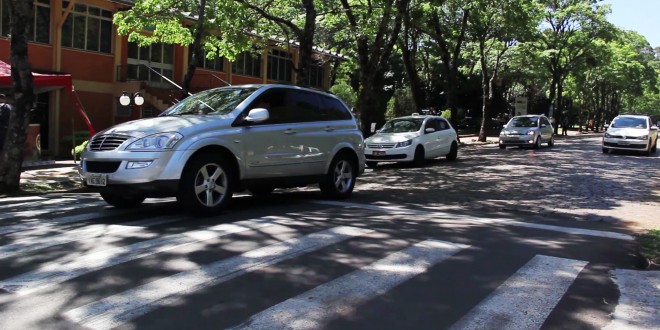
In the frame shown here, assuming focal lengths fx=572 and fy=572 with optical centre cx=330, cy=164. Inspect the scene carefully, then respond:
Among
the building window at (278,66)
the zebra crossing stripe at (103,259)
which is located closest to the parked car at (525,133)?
the building window at (278,66)

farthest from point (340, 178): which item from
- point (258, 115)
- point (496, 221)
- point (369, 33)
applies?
point (369, 33)

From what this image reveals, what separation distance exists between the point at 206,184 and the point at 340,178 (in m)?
2.97

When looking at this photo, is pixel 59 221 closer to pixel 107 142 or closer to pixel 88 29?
pixel 107 142

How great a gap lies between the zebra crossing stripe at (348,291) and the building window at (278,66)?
2922 centimetres

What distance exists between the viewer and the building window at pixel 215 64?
29.2m

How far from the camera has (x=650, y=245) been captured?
6609 mm

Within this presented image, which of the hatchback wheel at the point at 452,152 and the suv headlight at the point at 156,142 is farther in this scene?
the hatchback wheel at the point at 452,152

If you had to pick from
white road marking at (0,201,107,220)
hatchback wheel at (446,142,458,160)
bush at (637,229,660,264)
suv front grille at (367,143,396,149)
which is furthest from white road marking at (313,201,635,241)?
hatchback wheel at (446,142,458,160)

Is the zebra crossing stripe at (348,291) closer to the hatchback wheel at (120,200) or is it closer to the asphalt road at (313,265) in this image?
the asphalt road at (313,265)

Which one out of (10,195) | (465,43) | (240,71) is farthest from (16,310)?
(465,43)

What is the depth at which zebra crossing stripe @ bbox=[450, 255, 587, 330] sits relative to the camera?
4.00 m

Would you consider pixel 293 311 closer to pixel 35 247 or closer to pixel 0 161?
pixel 35 247

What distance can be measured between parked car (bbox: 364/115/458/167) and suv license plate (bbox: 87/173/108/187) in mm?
9920

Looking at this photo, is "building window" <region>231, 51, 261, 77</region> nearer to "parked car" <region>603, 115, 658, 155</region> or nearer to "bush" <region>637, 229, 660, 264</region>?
"parked car" <region>603, 115, 658, 155</region>
